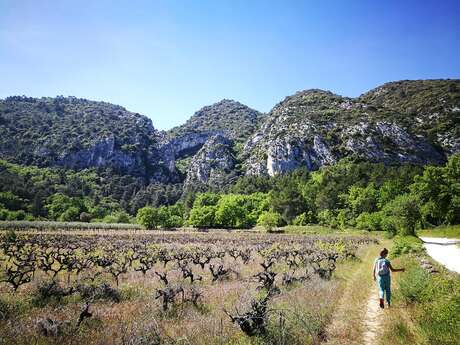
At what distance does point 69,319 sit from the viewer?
12.2 m

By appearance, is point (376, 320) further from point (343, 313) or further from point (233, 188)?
point (233, 188)

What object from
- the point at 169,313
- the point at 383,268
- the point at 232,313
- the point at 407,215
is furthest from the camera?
the point at 407,215

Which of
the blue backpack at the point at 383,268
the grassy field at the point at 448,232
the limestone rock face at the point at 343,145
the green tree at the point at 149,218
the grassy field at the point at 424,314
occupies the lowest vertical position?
the green tree at the point at 149,218

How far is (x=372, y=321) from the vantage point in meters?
12.3

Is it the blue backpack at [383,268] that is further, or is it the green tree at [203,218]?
the green tree at [203,218]

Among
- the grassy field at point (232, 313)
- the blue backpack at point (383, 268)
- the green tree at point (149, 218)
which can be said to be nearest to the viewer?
the grassy field at point (232, 313)

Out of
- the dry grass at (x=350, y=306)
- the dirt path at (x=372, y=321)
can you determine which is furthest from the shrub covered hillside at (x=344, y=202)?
the dirt path at (x=372, y=321)

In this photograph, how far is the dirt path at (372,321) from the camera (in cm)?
1063

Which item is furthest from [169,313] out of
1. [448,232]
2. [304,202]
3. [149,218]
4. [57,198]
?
[57,198]

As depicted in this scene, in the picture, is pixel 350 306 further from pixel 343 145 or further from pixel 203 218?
pixel 343 145

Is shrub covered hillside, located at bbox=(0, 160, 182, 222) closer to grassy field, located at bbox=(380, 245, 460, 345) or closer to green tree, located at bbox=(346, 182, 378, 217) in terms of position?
green tree, located at bbox=(346, 182, 378, 217)

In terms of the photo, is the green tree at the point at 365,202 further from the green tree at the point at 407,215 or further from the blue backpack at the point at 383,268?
the blue backpack at the point at 383,268

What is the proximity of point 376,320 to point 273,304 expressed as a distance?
3783 millimetres

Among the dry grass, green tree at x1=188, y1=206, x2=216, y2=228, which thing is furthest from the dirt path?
green tree at x1=188, y1=206, x2=216, y2=228
